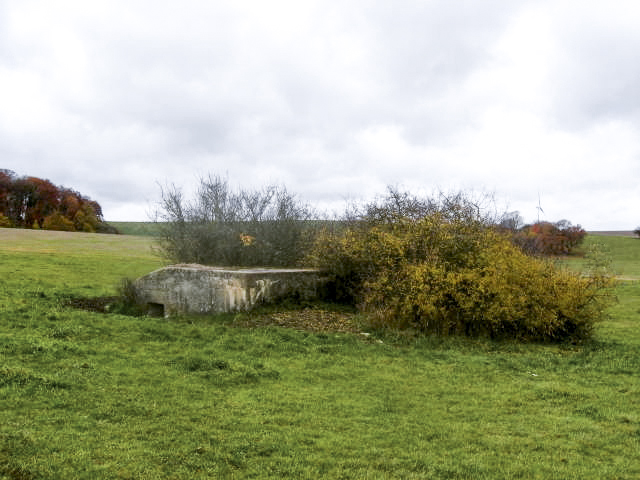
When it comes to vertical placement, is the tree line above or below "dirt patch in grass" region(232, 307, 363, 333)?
above

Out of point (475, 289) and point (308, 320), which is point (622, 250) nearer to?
point (475, 289)

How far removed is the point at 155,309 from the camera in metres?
14.6

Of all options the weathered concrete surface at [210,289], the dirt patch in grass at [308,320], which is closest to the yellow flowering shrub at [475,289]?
the dirt patch in grass at [308,320]

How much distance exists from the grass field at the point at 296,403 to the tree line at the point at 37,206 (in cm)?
6321

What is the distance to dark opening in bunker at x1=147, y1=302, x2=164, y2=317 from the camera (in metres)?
14.4

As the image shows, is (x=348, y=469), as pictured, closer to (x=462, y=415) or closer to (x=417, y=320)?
(x=462, y=415)

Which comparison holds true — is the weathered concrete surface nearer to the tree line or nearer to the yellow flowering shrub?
the yellow flowering shrub

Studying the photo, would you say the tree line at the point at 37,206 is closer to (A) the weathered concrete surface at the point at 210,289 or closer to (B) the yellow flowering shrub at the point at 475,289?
(A) the weathered concrete surface at the point at 210,289

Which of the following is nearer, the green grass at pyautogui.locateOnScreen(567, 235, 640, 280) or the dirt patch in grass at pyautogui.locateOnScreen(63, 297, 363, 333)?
the dirt patch in grass at pyautogui.locateOnScreen(63, 297, 363, 333)

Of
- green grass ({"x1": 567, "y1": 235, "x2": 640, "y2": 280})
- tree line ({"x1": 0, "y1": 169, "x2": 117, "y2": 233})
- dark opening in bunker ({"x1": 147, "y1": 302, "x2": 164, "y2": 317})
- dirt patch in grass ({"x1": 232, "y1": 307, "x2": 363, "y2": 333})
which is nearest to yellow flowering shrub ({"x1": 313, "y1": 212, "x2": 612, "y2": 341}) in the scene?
dirt patch in grass ({"x1": 232, "y1": 307, "x2": 363, "y2": 333})

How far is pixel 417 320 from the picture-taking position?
12320 mm

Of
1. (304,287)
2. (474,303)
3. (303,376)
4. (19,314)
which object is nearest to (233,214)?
(304,287)

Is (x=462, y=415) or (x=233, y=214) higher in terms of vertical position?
(x=233, y=214)

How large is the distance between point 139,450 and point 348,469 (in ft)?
6.44
